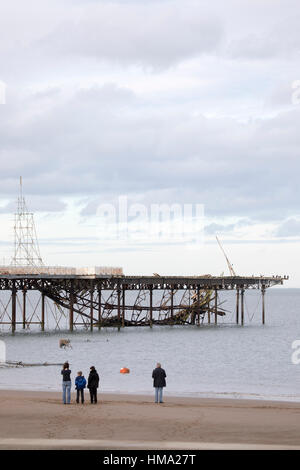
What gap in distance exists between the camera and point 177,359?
220 feet

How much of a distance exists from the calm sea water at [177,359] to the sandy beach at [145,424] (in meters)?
7.98

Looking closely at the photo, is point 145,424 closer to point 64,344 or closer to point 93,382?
point 93,382

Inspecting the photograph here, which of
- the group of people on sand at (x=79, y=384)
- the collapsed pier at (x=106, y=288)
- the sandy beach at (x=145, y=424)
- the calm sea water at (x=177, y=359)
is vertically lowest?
the calm sea water at (x=177, y=359)

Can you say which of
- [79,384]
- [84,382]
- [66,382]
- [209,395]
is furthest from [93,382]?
[209,395]

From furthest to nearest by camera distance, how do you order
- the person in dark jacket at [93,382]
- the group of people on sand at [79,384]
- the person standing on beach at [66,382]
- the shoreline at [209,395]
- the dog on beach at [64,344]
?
1. the dog on beach at [64,344]
2. the shoreline at [209,395]
3. the person in dark jacket at [93,382]
4. the group of people on sand at [79,384]
5. the person standing on beach at [66,382]

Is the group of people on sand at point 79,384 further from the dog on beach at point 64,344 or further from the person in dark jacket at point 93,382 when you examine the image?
the dog on beach at point 64,344

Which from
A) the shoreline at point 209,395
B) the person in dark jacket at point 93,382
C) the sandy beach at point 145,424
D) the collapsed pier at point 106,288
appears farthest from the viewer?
the collapsed pier at point 106,288

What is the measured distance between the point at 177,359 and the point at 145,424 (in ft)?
127

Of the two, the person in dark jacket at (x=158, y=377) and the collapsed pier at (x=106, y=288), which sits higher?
the collapsed pier at (x=106, y=288)

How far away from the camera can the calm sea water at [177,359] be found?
46781mm

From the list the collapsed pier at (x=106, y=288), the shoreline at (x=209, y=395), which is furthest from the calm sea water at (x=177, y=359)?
the collapsed pier at (x=106, y=288)

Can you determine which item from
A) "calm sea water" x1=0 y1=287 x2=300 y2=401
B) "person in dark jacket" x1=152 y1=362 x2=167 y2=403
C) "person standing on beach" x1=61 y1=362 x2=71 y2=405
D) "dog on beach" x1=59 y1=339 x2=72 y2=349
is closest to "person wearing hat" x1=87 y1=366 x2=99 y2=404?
"person standing on beach" x1=61 y1=362 x2=71 y2=405
